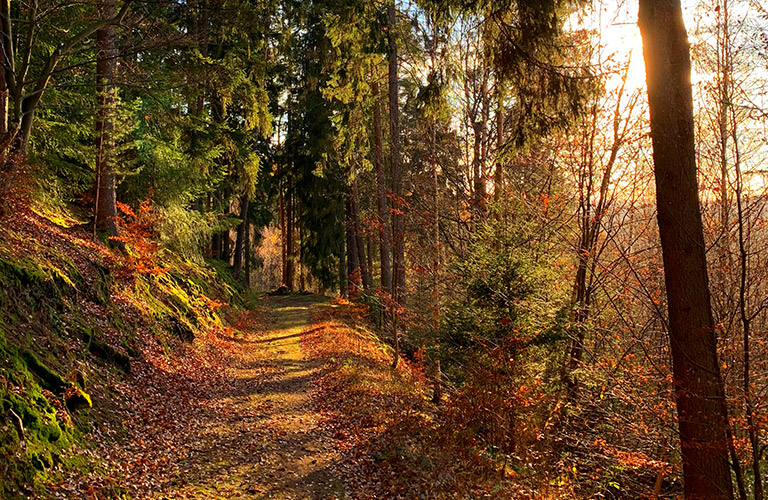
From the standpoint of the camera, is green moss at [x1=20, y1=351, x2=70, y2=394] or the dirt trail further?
the dirt trail

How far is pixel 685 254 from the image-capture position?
Result: 4781 millimetres

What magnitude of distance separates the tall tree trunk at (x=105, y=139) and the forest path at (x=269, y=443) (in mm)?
5100

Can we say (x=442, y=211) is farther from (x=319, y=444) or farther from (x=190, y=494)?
(x=190, y=494)

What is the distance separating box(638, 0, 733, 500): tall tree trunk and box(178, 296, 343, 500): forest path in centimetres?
411

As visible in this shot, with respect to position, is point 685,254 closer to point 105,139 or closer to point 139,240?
point 139,240

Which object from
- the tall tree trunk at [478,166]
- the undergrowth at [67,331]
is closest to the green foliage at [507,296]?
the tall tree trunk at [478,166]

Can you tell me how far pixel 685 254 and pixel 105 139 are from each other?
12.0 m

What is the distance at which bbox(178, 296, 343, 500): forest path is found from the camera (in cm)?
573

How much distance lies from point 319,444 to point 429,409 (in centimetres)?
331

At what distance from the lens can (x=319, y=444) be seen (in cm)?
727

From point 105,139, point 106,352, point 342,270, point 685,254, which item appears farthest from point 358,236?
point 685,254

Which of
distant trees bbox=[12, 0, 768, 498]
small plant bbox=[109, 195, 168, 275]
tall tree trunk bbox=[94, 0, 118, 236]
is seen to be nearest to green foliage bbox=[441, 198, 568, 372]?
distant trees bbox=[12, 0, 768, 498]

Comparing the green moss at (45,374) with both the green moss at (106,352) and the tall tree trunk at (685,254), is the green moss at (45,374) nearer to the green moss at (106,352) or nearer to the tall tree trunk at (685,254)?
the green moss at (106,352)

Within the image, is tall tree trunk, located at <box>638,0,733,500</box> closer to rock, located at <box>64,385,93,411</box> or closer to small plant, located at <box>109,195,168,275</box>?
rock, located at <box>64,385,93,411</box>
